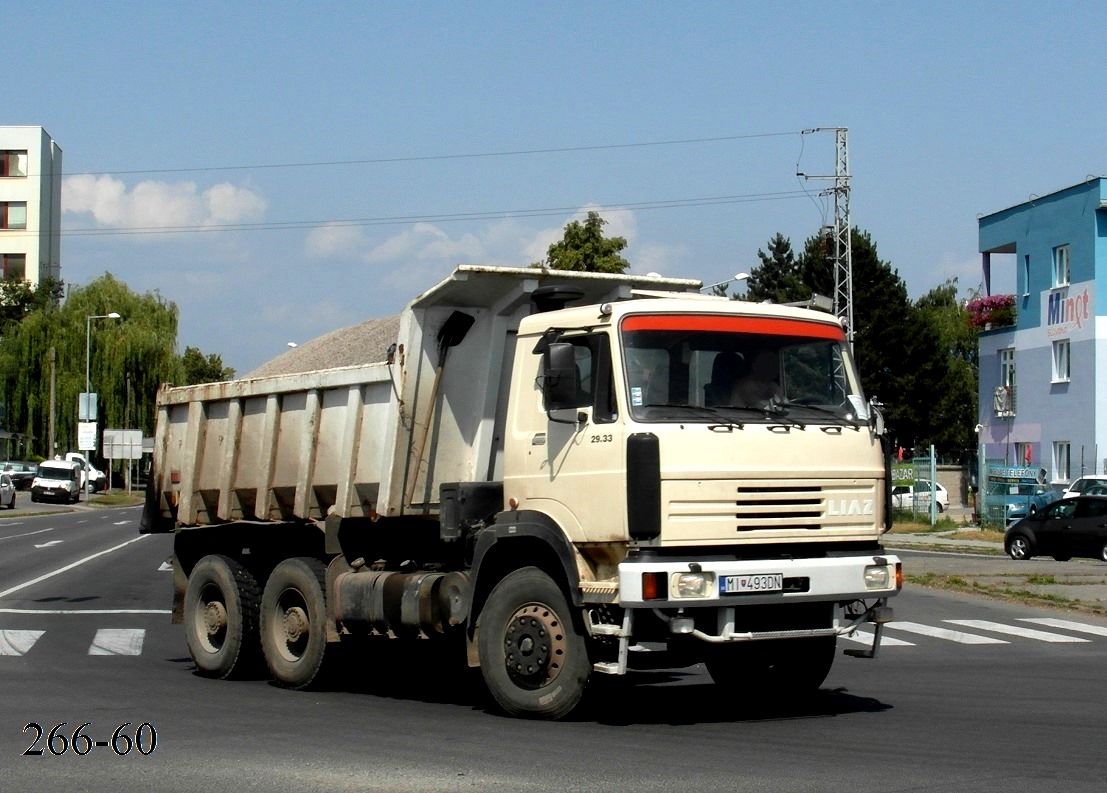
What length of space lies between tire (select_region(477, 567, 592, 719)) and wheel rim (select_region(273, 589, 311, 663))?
2.55 meters

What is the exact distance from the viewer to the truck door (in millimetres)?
8984

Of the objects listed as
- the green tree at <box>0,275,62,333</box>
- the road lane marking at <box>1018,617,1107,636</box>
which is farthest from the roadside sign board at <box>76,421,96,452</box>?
the road lane marking at <box>1018,617,1107,636</box>

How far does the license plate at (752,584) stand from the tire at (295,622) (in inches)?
156

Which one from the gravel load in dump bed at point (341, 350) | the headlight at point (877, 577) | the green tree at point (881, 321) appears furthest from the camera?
the green tree at point (881, 321)

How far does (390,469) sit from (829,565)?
3436mm

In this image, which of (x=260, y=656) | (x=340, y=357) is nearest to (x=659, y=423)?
(x=340, y=357)

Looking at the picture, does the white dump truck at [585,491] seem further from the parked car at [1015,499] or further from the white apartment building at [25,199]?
the white apartment building at [25,199]

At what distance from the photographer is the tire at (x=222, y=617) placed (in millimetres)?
12445

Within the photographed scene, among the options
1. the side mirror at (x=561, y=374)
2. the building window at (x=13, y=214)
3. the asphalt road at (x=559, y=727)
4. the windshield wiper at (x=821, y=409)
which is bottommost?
the asphalt road at (x=559, y=727)

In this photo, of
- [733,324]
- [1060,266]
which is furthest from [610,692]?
[1060,266]

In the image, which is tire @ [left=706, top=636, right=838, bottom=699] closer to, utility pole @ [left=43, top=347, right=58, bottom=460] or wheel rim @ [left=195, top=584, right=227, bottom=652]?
wheel rim @ [left=195, top=584, right=227, bottom=652]

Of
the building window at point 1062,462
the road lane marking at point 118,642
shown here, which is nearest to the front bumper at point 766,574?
the road lane marking at point 118,642

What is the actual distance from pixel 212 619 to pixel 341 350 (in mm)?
2662

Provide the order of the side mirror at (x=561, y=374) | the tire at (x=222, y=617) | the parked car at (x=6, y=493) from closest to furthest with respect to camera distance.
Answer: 1. the side mirror at (x=561, y=374)
2. the tire at (x=222, y=617)
3. the parked car at (x=6, y=493)
